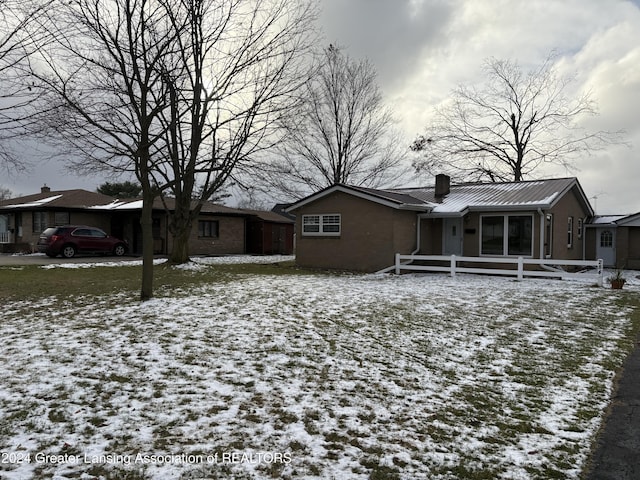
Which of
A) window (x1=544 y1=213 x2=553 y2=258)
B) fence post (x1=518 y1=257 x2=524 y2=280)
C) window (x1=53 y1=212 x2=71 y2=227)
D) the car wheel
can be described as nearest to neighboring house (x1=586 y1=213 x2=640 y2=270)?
window (x1=544 y1=213 x2=553 y2=258)

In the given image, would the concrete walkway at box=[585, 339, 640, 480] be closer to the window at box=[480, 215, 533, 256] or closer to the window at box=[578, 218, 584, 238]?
the window at box=[480, 215, 533, 256]

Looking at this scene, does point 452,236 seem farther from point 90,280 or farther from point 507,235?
point 90,280

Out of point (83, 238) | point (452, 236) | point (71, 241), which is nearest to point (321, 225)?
point (452, 236)

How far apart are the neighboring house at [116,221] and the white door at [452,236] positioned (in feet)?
48.5

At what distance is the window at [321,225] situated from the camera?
18.5 m

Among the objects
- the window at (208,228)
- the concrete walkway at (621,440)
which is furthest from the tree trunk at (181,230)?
the concrete walkway at (621,440)

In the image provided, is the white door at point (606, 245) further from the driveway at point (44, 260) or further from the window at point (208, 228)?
the driveway at point (44, 260)

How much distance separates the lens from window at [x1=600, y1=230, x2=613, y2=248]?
21.7 metres

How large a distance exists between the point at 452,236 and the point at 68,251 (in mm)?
19160

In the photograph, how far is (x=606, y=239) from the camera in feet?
71.5

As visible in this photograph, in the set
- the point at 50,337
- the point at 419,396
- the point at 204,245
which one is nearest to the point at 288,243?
the point at 204,245

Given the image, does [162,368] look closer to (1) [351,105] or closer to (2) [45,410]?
(2) [45,410]

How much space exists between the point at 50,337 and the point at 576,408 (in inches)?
274

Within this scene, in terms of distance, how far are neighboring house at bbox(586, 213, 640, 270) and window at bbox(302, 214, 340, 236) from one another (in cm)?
1329
